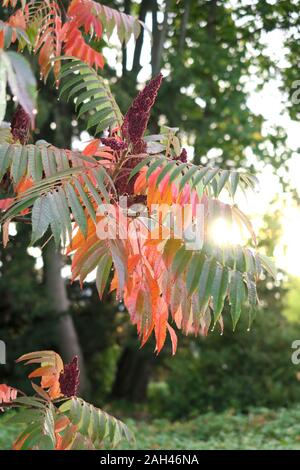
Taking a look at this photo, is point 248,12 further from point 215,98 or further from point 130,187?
point 130,187

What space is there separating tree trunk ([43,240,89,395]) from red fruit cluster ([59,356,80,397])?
680 centimetres

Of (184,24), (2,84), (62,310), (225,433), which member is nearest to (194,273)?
(2,84)

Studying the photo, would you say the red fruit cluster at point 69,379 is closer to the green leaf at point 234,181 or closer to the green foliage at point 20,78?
the green leaf at point 234,181

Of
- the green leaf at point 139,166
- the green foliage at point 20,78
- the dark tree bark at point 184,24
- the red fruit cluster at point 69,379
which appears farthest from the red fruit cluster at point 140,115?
the dark tree bark at point 184,24

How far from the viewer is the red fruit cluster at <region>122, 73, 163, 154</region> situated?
100 inches

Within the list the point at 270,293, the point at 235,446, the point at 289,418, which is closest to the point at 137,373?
the point at 270,293

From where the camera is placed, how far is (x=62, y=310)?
10.2m

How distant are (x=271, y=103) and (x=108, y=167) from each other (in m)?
7.66

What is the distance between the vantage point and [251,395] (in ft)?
31.2

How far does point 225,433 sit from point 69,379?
522 cm

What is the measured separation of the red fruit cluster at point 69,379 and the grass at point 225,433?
12.4 feet

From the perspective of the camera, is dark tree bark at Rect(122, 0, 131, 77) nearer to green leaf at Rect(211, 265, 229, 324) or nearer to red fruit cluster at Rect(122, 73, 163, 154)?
red fruit cluster at Rect(122, 73, 163, 154)

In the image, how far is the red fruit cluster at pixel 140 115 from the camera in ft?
8.34

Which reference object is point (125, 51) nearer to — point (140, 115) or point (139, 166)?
point (140, 115)
